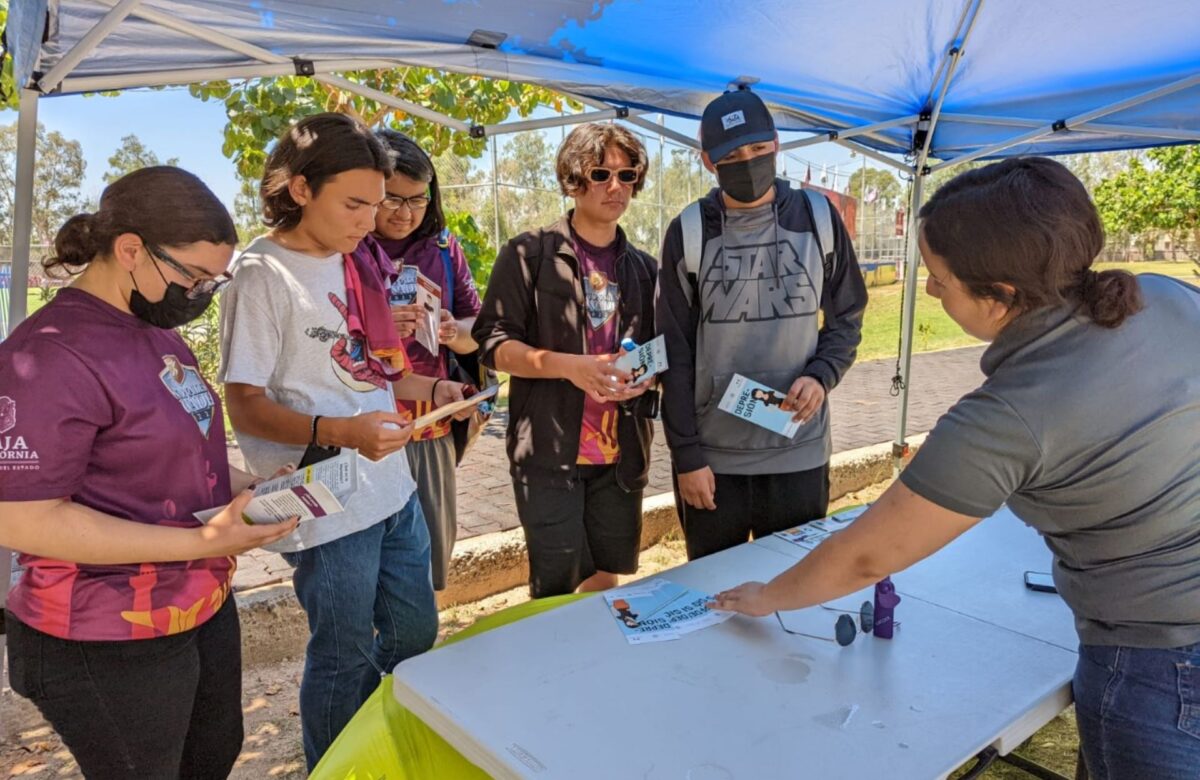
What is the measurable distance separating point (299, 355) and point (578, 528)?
3.51 feet

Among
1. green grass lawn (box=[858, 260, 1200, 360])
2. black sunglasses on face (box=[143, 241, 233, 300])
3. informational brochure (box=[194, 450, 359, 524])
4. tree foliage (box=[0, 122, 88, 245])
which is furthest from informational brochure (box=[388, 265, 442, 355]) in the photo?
green grass lawn (box=[858, 260, 1200, 360])

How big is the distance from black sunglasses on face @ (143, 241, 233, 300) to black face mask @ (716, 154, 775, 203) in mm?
1399

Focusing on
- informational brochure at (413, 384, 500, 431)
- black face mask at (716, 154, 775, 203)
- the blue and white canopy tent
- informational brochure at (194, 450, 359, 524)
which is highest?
the blue and white canopy tent

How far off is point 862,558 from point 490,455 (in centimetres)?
470

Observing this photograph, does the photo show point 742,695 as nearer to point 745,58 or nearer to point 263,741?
point 263,741

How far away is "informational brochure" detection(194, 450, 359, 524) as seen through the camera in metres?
1.37

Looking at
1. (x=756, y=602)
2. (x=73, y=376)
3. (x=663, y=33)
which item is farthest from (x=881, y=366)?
(x=73, y=376)

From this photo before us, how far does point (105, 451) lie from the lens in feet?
4.26

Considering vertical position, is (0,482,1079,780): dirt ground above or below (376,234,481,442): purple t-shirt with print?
below

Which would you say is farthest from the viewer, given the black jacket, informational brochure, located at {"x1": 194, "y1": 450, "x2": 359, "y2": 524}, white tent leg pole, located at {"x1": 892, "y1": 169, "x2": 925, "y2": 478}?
white tent leg pole, located at {"x1": 892, "y1": 169, "x2": 925, "y2": 478}

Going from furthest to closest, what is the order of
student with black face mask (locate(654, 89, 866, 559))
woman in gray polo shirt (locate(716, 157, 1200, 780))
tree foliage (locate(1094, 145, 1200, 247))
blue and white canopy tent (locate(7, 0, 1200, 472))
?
tree foliage (locate(1094, 145, 1200, 247)) → student with black face mask (locate(654, 89, 866, 559)) → blue and white canopy tent (locate(7, 0, 1200, 472)) → woman in gray polo shirt (locate(716, 157, 1200, 780))

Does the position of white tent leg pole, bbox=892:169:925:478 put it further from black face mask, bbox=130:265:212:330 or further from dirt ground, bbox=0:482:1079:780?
black face mask, bbox=130:265:212:330

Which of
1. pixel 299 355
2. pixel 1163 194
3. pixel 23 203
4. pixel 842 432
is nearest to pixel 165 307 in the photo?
pixel 299 355

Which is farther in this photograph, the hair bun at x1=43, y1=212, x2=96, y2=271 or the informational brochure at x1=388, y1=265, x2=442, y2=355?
the informational brochure at x1=388, y1=265, x2=442, y2=355
